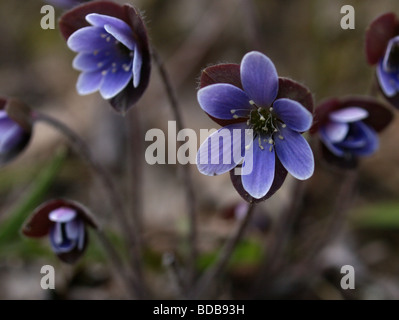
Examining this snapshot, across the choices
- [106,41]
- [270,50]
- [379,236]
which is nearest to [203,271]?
[379,236]

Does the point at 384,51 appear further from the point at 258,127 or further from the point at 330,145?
the point at 258,127

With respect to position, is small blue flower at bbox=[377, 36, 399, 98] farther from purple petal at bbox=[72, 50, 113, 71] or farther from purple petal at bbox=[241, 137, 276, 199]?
purple petal at bbox=[72, 50, 113, 71]

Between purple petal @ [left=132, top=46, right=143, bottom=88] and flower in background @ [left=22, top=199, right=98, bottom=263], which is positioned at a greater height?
purple petal @ [left=132, top=46, right=143, bottom=88]

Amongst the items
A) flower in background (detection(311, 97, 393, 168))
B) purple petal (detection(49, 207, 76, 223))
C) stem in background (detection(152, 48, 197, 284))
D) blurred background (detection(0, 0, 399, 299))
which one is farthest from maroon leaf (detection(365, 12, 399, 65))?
purple petal (detection(49, 207, 76, 223))

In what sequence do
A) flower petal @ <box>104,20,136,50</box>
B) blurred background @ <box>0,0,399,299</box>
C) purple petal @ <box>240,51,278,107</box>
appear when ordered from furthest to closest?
blurred background @ <box>0,0,399,299</box>, flower petal @ <box>104,20,136,50</box>, purple petal @ <box>240,51,278,107</box>

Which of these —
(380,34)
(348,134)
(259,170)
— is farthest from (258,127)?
(380,34)

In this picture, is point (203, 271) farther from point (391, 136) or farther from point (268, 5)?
point (268, 5)
